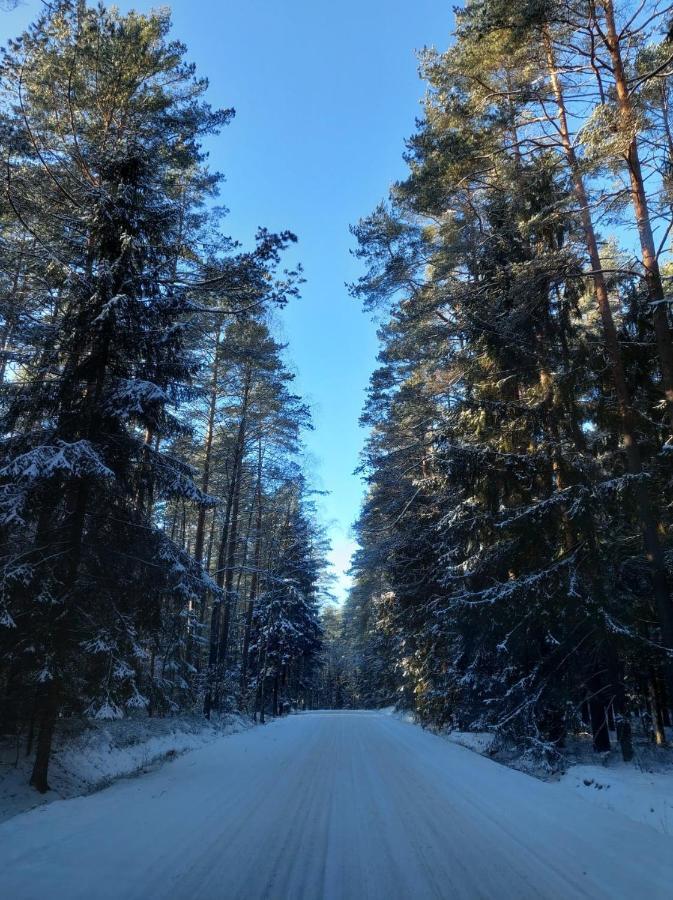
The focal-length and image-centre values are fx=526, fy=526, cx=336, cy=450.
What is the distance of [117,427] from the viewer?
9008 millimetres

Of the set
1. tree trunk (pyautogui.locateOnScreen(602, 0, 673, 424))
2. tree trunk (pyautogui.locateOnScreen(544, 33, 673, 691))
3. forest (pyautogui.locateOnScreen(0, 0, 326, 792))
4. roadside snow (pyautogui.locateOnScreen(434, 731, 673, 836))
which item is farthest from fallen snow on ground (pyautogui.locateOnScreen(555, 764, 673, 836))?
forest (pyautogui.locateOnScreen(0, 0, 326, 792))

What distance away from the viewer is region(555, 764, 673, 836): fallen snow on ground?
5.98 metres

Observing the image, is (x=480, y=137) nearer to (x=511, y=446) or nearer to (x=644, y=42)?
(x=644, y=42)

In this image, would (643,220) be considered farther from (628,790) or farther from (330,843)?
(330,843)

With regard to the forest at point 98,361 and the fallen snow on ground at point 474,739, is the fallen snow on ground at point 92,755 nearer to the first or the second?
the forest at point 98,361

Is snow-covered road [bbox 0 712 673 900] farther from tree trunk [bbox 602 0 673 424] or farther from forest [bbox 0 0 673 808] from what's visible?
tree trunk [bbox 602 0 673 424]

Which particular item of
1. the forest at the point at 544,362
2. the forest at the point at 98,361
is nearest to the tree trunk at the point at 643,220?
the forest at the point at 544,362

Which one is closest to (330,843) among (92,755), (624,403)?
(92,755)

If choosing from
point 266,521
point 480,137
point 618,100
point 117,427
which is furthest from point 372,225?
point 266,521

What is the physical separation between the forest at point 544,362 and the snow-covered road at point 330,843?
292cm

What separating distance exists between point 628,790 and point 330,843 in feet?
14.6

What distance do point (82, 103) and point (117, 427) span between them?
766 cm

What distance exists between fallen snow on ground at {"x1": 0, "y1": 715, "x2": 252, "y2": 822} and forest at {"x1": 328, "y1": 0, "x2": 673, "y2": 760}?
276 inches

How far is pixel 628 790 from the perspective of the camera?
695cm
